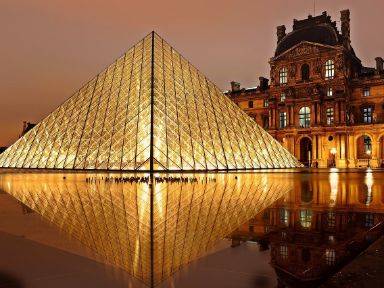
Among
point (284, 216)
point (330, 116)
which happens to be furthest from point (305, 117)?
point (284, 216)

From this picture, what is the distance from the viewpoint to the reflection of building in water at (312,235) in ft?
10.6

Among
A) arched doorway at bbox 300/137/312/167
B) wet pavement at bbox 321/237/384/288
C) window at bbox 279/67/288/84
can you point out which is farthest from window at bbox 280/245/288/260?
window at bbox 279/67/288/84

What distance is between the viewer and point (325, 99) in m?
46.8

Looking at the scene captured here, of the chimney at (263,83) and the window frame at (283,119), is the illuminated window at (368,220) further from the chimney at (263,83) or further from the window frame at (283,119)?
the chimney at (263,83)

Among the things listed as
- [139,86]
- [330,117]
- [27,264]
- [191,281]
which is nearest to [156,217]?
[27,264]

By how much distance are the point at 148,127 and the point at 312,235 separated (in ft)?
56.3

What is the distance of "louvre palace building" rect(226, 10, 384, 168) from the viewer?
45156mm

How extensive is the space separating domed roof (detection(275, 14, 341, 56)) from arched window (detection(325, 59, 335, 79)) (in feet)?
8.04

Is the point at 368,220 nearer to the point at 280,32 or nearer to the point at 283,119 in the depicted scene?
the point at 283,119

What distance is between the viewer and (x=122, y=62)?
28578 millimetres

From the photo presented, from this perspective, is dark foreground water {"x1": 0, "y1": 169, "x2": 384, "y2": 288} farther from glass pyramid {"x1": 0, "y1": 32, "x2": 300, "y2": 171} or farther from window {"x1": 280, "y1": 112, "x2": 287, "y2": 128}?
window {"x1": 280, "y1": 112, "x2": 287, "y2": 128}

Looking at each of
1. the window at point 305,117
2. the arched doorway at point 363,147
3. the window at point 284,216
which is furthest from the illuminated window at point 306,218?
the window at point 305,117

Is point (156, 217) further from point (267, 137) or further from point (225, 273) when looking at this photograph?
point (267, 137)

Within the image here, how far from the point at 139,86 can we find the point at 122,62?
16.8 feet
